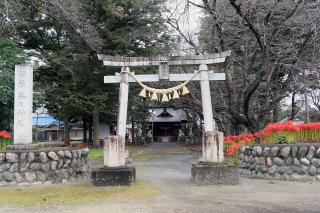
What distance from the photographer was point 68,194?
31.4ft

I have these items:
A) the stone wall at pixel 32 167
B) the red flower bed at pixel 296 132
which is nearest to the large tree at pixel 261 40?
the red flower bed at pixel 296 132

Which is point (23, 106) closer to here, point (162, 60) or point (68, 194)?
point (68, 194)

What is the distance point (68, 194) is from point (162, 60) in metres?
5.01

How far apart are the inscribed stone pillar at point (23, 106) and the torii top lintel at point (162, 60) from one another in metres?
2.40

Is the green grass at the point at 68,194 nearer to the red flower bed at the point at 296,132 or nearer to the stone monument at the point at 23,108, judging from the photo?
the stone monument at the point at 23,108

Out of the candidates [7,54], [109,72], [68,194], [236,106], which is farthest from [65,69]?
[68,194]

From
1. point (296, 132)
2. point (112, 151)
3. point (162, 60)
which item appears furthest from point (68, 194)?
point (296, 132)

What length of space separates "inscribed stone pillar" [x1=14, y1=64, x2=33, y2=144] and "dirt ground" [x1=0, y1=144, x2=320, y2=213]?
6.20 ft

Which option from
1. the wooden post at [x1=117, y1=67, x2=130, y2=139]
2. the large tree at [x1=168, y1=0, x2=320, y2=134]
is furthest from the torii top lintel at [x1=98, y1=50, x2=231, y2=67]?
the large tree at [x1=168, y1=0, x2=320, y2=134]

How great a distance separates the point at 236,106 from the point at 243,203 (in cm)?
976

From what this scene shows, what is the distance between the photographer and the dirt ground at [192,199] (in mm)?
7465

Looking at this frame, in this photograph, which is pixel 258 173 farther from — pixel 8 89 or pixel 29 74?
pixel 8 89

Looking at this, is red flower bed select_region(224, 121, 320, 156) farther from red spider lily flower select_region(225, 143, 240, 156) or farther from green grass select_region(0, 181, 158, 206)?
green grass select_region(0, 181, 158, 206)

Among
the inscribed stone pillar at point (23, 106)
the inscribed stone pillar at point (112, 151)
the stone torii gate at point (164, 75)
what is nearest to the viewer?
the inscribed stone pillar at point (112, 151)
